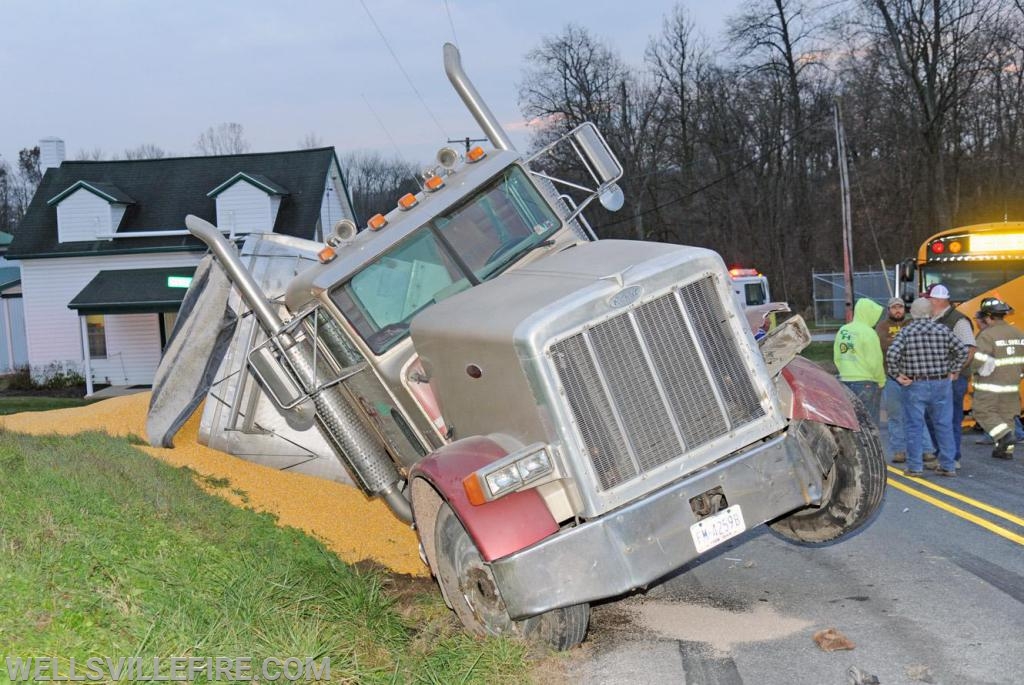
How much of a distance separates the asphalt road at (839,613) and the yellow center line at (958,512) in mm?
30

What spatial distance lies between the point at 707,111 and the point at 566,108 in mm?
7439

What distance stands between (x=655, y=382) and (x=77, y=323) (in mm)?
31193

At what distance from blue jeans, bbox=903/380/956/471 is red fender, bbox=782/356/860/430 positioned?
481 centimetres

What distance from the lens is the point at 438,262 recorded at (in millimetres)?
7359

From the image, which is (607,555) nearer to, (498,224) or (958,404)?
(498,224)

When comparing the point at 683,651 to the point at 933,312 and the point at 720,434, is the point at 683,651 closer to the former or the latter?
the point at 720,434

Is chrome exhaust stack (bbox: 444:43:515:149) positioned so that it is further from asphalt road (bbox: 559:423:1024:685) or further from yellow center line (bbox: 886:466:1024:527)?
yellow center line (bbox: 886:466:1024:527)

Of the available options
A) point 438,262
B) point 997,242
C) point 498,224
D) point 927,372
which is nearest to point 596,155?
point 498,224

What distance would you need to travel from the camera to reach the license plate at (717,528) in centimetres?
571

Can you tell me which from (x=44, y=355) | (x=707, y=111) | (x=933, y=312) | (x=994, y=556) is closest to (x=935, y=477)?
(x=933, y=312)

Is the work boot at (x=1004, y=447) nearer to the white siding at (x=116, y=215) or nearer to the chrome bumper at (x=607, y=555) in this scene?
the chrome bumper at (x=607, y=555)

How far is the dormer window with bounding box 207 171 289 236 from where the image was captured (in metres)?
33.3

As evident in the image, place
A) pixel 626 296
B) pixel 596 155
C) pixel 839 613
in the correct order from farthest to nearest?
pixel 596 155, pixel 839 613, pixel 626 296

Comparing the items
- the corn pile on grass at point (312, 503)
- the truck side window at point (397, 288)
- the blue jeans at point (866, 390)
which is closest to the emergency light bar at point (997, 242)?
the blue jeans at point (866, 390)
